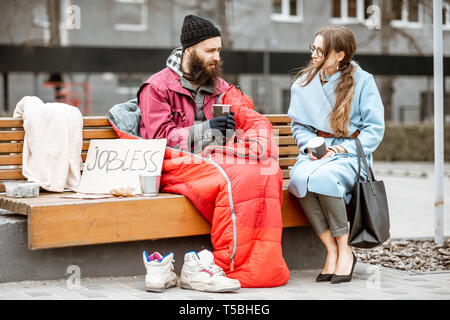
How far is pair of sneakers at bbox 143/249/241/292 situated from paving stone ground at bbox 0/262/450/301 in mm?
40

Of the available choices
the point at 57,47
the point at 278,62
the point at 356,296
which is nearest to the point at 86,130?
the point at 356,296

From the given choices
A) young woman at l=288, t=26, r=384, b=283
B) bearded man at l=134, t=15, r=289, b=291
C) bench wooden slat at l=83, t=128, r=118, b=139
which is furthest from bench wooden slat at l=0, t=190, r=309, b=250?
young woman at l=288, t=26, r=384, b=283

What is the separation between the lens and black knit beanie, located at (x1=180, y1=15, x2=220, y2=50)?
529cm

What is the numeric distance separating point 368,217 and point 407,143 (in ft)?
56.3

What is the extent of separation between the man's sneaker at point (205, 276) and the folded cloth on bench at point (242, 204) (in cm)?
12

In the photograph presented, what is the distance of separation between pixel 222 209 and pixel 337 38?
4.76 feet

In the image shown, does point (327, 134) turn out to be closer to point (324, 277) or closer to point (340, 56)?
point (340, 56)

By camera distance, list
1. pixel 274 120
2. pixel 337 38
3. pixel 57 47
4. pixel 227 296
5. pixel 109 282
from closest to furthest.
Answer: pixel 227 296
pixel 109 282
pixel 337 38
pixel 274 120
pixel 57 47

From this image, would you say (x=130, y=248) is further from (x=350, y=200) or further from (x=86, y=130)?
(x=350, y=200)

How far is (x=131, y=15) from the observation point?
27203 millimetres

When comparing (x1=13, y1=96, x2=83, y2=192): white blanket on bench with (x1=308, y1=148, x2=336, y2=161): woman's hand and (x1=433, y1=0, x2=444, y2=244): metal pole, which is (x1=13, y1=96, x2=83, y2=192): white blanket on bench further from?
(x1=433, y1=0, x2=444, y2=244): metal pole

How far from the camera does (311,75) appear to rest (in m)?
5.32

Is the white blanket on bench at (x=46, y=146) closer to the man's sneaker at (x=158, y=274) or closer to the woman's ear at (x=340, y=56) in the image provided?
the man's sneaker at (x=158, y=274)

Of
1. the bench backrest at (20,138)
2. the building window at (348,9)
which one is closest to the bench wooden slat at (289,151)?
the bench backrest at (20,138)
